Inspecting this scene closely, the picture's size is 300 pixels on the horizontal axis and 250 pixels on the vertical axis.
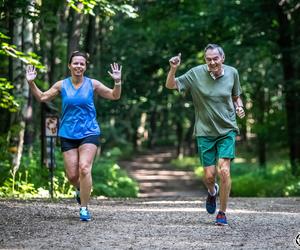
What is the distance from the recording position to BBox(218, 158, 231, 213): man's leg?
8.21 m

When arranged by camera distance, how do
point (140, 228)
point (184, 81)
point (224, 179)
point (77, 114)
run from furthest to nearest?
point (184, 81) → point (77, 114) → point (224, 179) → point (140, 228)

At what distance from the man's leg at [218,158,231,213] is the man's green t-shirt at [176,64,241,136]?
15.4 inches

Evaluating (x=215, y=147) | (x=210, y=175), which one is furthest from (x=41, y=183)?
(x=215, y=147)

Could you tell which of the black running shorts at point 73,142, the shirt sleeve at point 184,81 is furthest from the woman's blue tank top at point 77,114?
the shirt sleeve at point 184,81

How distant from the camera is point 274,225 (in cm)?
843

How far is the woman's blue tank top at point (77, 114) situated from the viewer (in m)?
8.45

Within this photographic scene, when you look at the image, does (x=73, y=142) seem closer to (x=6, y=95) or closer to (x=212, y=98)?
(x=212, y=98)

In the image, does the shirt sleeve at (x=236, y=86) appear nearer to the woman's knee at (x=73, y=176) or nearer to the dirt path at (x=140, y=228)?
the dirt path at (x=140, y=228)

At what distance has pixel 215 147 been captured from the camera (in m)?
8.59

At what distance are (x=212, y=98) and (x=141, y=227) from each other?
190 centimetres

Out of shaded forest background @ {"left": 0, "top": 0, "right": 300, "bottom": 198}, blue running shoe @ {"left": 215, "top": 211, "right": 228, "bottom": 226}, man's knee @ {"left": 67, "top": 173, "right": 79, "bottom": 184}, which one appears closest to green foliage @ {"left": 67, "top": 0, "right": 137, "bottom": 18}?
shaded forest background @ {"left": 0, "top": 0, "right": 300, "bottom": 198}

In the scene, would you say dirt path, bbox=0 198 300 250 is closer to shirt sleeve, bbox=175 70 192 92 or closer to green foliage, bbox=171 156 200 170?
shirt sleeve, bbox=175 70 192 92

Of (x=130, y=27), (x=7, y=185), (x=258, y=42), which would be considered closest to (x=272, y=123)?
(x=258, y=42)

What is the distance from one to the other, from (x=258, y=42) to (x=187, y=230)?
16066 millimetres
